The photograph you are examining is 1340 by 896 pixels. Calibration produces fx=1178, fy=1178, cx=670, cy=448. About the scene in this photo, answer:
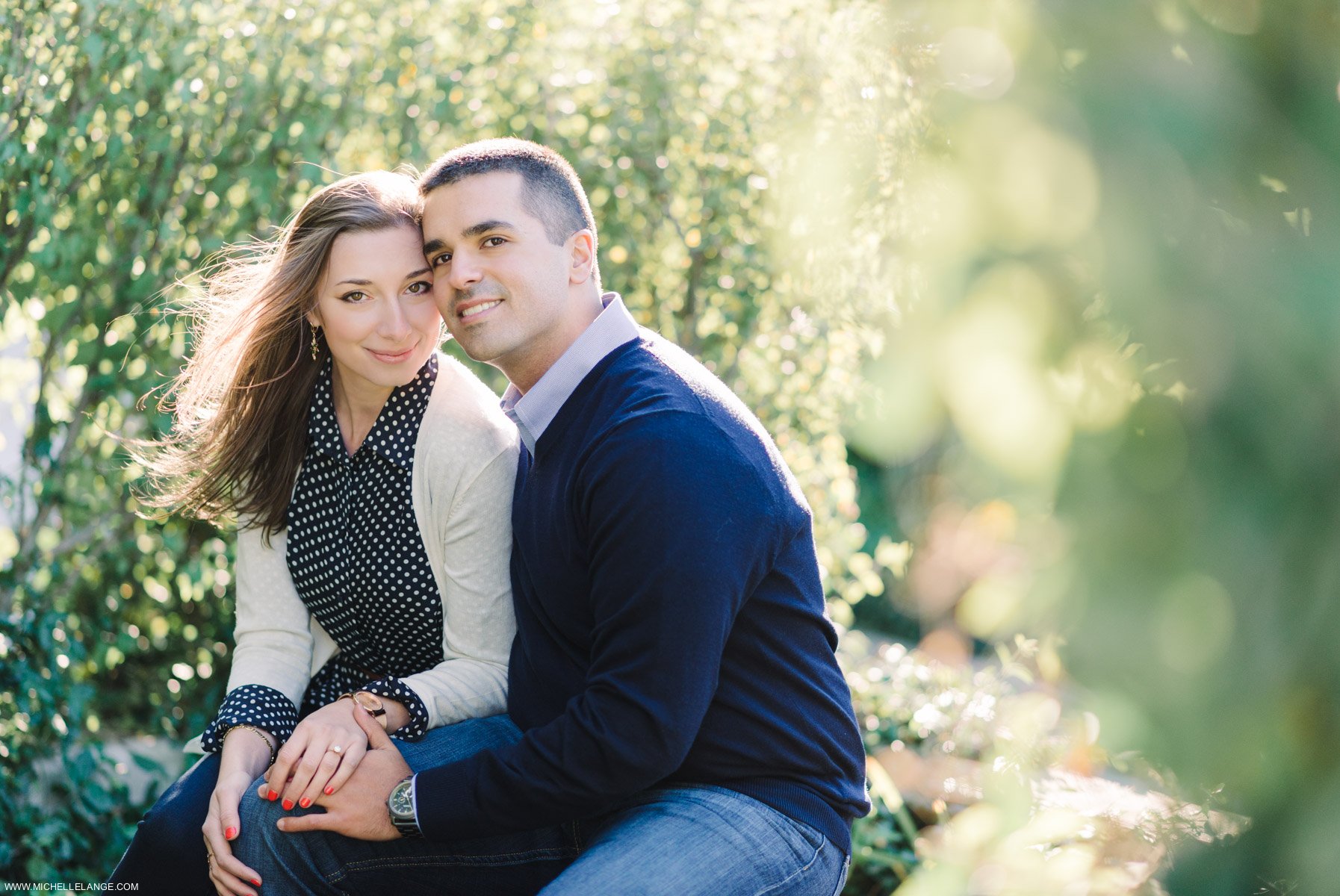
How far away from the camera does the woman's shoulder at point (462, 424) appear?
8.00ft

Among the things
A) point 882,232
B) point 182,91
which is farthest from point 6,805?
point 882,232

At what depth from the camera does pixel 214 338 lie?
2.64 m

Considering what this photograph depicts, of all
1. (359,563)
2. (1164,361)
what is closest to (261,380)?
(359,563)

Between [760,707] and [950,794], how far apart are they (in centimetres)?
182

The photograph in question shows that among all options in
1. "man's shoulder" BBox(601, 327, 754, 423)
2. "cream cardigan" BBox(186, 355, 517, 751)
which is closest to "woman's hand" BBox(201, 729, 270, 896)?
"cream cardigan" BBox(186, 355, 517, 751)

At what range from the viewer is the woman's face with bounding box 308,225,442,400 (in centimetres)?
242

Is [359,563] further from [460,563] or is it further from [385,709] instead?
[385,709]

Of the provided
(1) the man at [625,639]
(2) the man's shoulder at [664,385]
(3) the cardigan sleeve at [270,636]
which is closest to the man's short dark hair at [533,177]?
(1) the man at [625,639]

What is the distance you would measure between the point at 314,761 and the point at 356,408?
0.82 metres

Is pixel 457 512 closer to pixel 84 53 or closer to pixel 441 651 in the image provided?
pixel 441 651

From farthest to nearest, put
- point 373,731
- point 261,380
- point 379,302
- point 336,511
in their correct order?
point 261,380 < point 336,511 < point 379,302 < point 373,731

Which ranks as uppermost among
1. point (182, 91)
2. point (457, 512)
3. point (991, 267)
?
point (182, 91)

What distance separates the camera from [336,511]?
255 cm

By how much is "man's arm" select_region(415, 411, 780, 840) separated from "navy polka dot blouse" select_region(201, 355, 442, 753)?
472 millimetres
